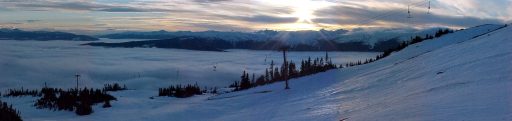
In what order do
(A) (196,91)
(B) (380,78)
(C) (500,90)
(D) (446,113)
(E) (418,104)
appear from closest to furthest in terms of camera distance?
(D) (446,113) < (C) (500,90) < (E) (418,104) < (B) (380,78) < (A) (196,91)

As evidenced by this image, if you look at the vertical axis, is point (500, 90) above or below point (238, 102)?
above

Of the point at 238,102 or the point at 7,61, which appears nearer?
the point at 238,102

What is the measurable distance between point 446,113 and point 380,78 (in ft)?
25.4

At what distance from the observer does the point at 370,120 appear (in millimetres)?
8172

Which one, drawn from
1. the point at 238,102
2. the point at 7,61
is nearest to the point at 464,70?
the point at 238,102

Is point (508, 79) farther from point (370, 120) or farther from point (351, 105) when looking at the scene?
point (351, 105)

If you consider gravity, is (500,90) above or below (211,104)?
above

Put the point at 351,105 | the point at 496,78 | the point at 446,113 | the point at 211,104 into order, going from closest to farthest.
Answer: the point at 446,113, the point at 496,78, the point at 351,105, the point at 211,104

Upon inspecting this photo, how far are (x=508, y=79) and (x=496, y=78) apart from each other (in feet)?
1.23

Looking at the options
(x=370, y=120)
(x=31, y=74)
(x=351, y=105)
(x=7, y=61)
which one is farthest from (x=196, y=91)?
(x=7, y=61)

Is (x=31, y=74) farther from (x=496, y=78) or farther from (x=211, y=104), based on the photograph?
(x=496, y=78)

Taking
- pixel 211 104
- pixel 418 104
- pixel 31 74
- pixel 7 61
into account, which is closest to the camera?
pixel 418 104

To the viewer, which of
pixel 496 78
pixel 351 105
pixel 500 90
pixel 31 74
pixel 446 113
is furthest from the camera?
pixel 31 74

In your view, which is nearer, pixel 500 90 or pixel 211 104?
pixel 500 90
